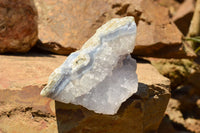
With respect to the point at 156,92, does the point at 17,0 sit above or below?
above

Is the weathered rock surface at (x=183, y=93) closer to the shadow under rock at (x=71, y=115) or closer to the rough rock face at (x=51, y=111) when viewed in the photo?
the rough rock face at (x=51, y=111)

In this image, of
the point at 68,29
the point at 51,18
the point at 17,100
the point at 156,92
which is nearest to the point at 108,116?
the point at 156,92

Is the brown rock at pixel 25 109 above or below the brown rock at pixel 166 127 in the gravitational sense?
above

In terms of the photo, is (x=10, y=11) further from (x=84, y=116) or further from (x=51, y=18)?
(x=84, y=116)

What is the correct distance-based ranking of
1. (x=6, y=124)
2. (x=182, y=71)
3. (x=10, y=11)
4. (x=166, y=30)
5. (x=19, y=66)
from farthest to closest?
(x=182, y=71) → (x=166, y=30) → (x=10, y=11) → (x=19, y=66) → (x=6, y=124)

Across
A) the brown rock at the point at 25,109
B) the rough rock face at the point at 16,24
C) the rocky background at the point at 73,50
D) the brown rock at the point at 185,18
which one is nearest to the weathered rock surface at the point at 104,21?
the rocky background at the point at 73,50

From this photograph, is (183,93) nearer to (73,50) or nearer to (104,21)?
(104,21)
